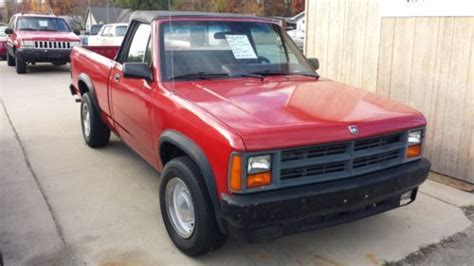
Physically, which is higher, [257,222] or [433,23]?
[433,23]

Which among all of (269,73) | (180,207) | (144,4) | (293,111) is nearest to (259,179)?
(293,111)

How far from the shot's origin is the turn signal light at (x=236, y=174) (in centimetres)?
276

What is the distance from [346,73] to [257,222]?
404 cm

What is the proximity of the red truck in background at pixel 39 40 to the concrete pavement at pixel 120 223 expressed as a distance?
8503 millimetres

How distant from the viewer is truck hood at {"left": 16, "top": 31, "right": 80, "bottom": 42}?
538 inches

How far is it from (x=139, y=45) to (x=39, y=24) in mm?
11653

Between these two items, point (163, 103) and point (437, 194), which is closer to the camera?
point (163, 103)

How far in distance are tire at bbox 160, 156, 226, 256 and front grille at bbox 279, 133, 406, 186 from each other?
58 centimetres

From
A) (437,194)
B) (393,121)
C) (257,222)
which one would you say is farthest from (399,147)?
(437,194)

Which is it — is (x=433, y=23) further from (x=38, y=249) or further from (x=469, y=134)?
(x=38, y=249)

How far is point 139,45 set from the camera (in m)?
4.56

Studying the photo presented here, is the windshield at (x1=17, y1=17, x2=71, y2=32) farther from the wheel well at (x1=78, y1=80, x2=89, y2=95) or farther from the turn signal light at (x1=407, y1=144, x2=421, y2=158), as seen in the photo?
the turn signal light at (x1=407, y1=144, x2=421, y2=158)

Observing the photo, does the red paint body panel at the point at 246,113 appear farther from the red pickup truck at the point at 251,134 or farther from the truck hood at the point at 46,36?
the truck hood at the point at 46,36

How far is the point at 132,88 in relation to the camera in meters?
4.29
